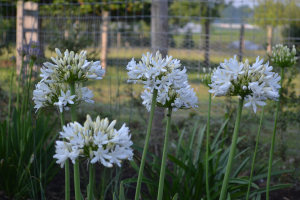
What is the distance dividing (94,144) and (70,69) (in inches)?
15.6

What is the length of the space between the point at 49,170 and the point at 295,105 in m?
2.75

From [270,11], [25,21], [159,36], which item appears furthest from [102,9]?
[270,11]

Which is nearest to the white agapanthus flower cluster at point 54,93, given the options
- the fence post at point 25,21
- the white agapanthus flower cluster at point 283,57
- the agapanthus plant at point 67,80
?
the agapanthus plant at point 67,80

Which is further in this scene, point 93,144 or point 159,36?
point 159,36

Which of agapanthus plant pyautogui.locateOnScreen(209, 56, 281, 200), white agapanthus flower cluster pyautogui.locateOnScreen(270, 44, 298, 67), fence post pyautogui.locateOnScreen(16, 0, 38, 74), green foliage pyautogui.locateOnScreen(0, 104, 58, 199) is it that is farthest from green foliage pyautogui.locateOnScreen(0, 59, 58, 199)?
fence post pyautogui.locateOnScreen(16, 0, 38, 74)

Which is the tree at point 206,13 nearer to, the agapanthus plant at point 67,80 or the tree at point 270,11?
the tree at point 270,11

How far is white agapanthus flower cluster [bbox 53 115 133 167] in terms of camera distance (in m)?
1.14

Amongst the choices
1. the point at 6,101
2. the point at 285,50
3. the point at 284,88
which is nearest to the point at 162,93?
the point at 285,50

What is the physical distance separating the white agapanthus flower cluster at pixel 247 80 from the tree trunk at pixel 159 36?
8.79ft

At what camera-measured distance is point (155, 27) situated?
414 centimetres

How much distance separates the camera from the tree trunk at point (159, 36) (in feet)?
13.4

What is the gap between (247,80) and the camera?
1416 millimetres

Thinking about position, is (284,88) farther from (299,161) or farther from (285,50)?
(285,50)

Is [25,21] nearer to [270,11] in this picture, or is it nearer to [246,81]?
[270,11]
